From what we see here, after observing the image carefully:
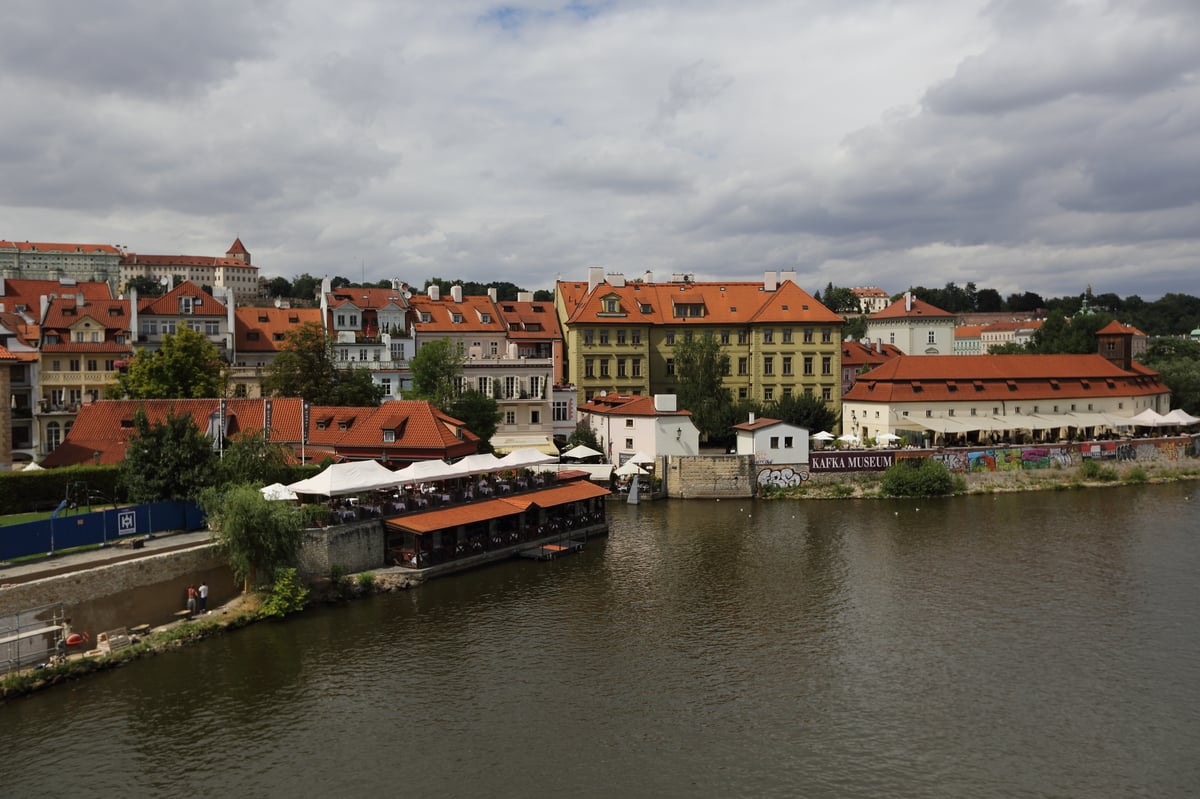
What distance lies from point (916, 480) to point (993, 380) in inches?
711

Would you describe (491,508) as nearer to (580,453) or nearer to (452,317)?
(580,453)

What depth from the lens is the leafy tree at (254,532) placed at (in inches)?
1208

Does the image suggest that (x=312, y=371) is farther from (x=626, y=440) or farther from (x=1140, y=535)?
(x=1140, y=535)

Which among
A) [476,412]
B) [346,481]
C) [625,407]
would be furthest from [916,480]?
[346,481]

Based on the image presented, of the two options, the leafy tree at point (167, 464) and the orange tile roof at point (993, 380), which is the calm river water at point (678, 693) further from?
the orange tile roof at point (993, 380)

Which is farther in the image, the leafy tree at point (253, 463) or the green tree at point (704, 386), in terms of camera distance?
the green tree at point (704, 386)

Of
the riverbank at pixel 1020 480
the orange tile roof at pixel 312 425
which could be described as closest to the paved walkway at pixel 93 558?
the orange tile roof at pixel 312 425

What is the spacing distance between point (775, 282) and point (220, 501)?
56616mm

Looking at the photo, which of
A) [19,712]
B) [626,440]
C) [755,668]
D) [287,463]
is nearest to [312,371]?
[287,463]

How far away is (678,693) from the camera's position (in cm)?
2509

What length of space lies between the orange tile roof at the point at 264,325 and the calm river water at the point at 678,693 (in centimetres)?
3560

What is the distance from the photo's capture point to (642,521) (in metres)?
49.8

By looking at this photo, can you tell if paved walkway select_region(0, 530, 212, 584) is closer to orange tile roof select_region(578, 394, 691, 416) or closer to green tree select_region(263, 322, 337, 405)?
green tree select_region(263, 322, 337, 405)

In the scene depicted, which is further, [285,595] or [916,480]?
[916,480]
